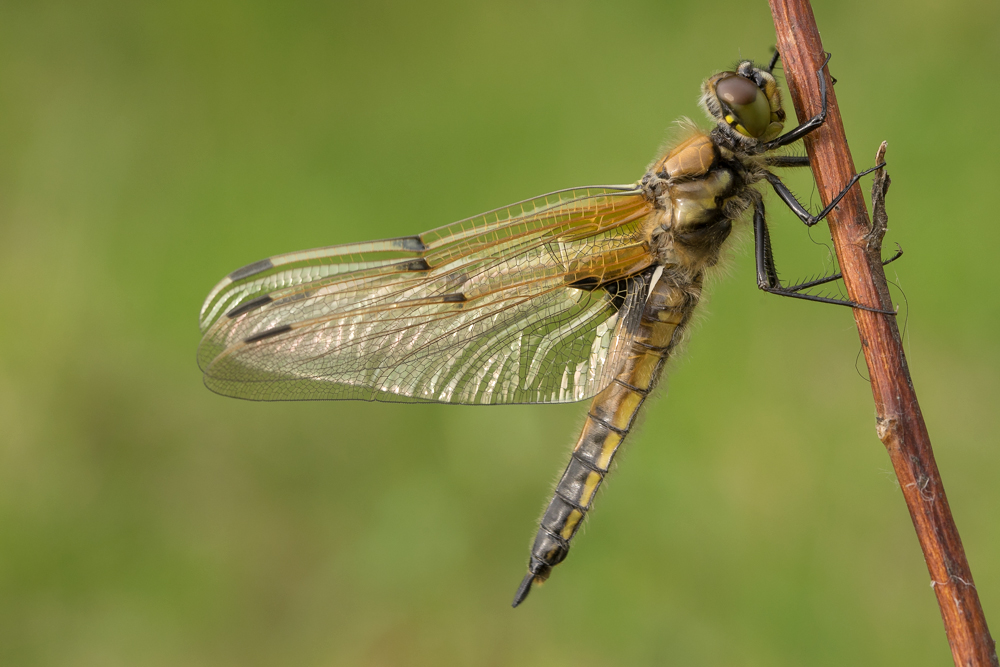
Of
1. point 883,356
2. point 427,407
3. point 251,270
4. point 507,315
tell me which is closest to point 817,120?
point 883,356

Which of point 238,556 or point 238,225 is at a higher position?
point 238,225

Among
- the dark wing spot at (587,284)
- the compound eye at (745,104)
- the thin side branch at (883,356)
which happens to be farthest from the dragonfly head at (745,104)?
the dark wing spot at (587,284)

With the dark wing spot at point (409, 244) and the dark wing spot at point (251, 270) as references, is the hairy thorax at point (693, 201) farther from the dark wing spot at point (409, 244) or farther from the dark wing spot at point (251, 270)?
the dark wing spot at point (251, 270)

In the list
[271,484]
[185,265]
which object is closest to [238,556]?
[271,484]

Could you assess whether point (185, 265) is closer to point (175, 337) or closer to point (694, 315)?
point (175, 337)

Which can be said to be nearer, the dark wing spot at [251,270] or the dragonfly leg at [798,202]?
the dragonfly leg at [798,202]

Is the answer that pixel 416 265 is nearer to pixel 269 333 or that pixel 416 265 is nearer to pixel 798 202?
pixel 269 333

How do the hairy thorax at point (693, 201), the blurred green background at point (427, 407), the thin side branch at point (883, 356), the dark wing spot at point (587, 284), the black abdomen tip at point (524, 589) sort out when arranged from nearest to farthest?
1. the thin side branch at point (883, 356)
2. the hairy thorax at point (693, 201)
3. the black abdomen tip at point (524, 589)
4. the dark wing spot at point (587, 284)
5. the blurred green background at point (427, 407)
